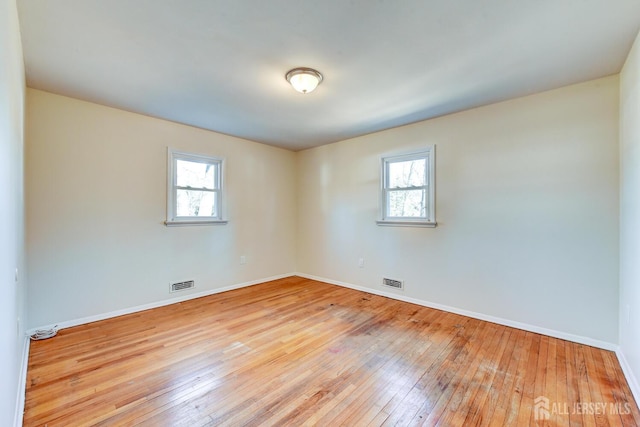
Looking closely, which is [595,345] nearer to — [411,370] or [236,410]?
[411,370]

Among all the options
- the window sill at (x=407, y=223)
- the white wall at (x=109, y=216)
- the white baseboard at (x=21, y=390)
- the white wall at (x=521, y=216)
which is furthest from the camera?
the window sill at (x=407, y=223)

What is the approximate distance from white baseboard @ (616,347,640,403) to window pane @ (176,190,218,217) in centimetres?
451

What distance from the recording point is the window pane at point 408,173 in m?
3.67

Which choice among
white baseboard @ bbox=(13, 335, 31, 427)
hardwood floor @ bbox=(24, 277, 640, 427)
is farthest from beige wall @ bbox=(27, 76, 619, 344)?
white baseboard @ bbox=(13, 335, 31, 427)

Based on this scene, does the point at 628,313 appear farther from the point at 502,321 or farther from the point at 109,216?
the point at 109,216

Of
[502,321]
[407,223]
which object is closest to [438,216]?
[407,223]

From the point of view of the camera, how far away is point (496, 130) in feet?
9.85

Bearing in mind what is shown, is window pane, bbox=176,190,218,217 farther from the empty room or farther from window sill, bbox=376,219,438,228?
window sill, bbox=376,219,438,228

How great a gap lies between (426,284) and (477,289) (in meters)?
0.59

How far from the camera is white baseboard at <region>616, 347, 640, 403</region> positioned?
178cm

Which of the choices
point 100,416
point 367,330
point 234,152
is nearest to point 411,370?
point 367,330

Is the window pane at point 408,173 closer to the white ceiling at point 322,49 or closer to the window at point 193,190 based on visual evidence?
the white ceiling at point 322,49

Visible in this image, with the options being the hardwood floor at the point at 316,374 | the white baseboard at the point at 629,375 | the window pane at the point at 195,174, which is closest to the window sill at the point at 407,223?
the hardwood floor at the point at 316,374

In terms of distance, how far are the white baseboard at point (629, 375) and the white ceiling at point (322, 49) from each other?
2340 millimetres
